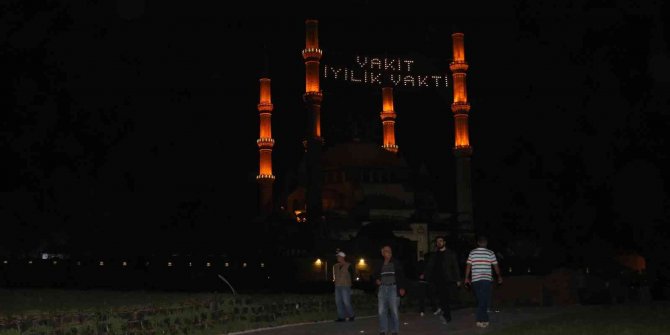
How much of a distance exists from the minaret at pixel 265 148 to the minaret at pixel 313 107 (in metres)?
6.26

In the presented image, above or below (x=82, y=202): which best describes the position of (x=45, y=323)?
below

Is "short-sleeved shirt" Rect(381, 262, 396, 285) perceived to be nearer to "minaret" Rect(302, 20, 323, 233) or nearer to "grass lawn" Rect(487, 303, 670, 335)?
"grass lawn" Rect(487, 303, 670, 335)

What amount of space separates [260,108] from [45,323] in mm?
67028

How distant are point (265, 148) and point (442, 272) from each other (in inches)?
2504

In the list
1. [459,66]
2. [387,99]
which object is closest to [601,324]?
[459,66]

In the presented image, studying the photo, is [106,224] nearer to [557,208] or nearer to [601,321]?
[557,208]

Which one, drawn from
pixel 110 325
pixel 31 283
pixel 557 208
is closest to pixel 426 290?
pixel 110 325

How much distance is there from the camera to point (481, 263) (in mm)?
13398

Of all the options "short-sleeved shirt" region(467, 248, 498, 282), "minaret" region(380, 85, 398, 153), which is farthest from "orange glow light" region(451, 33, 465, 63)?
"short-sleeved shirt" region(467, 248, 498, 282)

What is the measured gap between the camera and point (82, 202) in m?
42.7

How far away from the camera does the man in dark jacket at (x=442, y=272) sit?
1450 centimetres

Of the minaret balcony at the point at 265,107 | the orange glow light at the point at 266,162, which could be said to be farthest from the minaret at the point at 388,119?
the orange glow light at the point at 266,162

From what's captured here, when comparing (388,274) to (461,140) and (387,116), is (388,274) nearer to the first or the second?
(461,140)

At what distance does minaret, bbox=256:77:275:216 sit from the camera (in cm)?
7762
